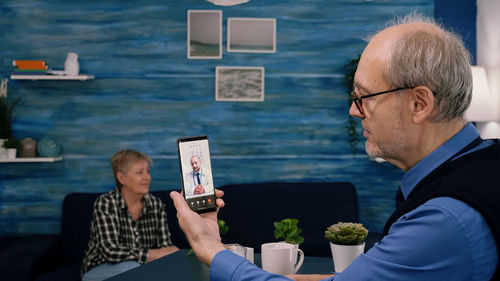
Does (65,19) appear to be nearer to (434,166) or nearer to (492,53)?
(492,53)

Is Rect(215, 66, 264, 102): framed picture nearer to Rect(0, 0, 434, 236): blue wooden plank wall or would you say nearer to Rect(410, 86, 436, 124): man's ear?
Rect(0, 0, 434, 236): blue wooden plank wall

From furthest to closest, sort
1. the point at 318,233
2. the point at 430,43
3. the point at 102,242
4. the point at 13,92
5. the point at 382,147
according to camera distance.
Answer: the point at 13,92 < the point at 318,233 < the point at 102,242 < the point at 382,147 < the point at 430,43

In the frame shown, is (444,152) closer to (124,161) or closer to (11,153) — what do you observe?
(124,161)

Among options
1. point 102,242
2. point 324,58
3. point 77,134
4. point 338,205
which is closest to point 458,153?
point 102,242

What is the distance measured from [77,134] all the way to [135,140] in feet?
1.49

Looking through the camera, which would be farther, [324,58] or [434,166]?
[324,58]

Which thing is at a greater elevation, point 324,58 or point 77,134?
point 324,58

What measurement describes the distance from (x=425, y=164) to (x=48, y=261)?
3.09m

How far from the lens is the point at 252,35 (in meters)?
4.09

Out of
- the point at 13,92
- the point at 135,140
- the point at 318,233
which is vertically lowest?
the point at 318,233

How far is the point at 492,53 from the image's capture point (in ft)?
12.5

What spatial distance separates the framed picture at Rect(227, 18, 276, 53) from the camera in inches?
161

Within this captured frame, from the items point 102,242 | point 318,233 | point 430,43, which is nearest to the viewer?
point 430,43

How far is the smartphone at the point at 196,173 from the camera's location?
1.66 m
